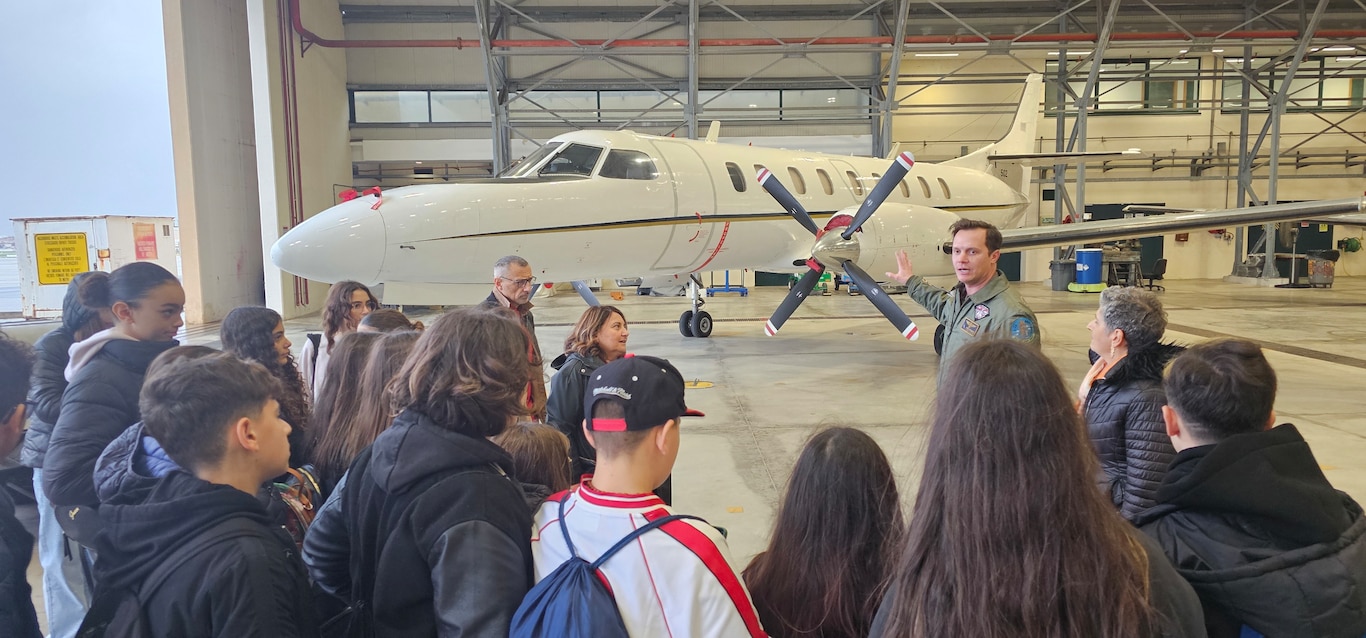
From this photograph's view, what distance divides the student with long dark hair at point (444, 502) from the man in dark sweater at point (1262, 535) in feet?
5.39

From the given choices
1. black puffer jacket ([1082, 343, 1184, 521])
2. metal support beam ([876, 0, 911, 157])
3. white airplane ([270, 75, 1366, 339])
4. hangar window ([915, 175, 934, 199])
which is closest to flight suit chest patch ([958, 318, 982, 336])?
black puffer jacket ([1082, 343, 1184, 521])

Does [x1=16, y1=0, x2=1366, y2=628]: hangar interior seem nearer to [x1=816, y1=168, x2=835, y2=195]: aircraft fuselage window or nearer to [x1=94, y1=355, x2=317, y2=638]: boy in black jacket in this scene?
[x1=816, y1=168, x2=835, y2=195]: aircraft fuselage window

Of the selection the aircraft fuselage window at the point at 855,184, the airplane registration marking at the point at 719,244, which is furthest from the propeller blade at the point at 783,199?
the aircraft fuselage window at the point at 855,184

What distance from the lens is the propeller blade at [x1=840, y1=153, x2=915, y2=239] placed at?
28.6 ft

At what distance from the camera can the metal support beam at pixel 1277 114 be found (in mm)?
20497

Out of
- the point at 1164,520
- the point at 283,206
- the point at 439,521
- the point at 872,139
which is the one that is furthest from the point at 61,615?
the point at 872,139

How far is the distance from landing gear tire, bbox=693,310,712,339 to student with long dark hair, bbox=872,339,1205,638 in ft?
40.1

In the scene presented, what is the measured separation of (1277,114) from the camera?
888 inches

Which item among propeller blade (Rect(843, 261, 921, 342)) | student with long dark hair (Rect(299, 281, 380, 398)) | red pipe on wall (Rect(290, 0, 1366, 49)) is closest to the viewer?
student with long dark hair (Rect(299, 281, 380, 398))

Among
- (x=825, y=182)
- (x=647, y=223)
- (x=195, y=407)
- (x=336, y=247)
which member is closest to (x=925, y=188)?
(x=825, y=182)

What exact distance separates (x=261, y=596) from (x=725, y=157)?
10420mm

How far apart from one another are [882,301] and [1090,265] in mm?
17290

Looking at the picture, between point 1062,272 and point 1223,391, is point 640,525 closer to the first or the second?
point 1223,391

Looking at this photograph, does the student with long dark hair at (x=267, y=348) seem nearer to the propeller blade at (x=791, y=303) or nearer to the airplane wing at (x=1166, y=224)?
the propeller blade at (x=791, y=303)
